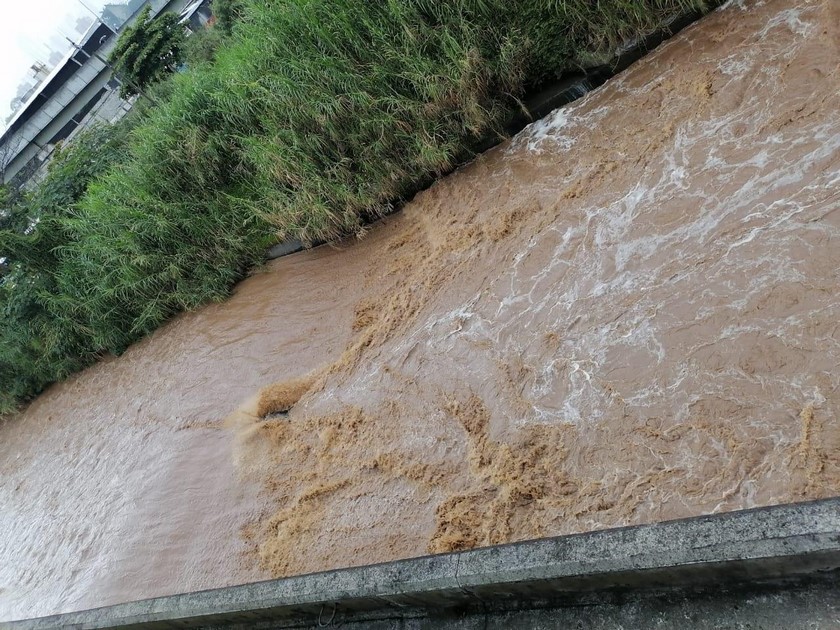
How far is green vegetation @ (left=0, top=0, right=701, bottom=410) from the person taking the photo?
782 cm

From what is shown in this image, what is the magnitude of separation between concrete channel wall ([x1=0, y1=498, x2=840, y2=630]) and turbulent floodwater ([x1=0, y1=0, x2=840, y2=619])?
1.57 meters

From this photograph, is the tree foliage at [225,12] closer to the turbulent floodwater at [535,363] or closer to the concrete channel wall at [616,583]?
the turbulent floodwater at [535,363]

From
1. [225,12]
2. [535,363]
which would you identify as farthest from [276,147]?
[225,12]

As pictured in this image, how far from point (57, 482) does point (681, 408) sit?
369 inches

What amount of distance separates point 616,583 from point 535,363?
10.3 feet

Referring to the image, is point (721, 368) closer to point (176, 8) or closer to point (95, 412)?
point (95, 412)

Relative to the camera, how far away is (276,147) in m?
8.92

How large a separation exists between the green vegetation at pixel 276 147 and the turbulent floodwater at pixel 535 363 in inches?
26.5

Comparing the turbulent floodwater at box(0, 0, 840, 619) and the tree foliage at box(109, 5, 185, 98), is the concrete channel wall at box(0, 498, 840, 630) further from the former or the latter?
the tree foliage at box(109, 5, 185, 98)

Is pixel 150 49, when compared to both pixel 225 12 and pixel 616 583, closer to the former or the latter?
pixel 225 12

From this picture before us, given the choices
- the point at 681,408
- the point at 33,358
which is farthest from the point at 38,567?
the point at 681,408

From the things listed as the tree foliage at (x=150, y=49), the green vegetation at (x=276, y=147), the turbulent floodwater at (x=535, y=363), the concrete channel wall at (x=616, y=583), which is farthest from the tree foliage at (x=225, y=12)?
the concrete channel wall at (x=616, y=583)

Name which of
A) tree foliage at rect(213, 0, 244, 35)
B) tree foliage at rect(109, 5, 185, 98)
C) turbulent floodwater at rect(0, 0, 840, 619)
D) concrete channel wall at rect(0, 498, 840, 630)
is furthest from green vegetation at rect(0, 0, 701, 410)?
concrete channel wall at rect(0, 498, 840, 630)

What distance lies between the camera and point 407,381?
263 inches
